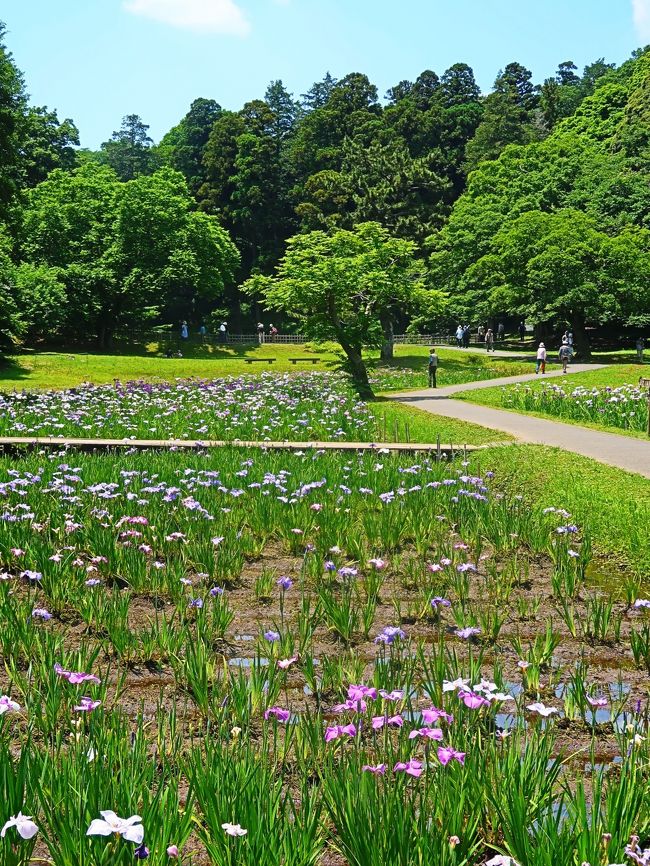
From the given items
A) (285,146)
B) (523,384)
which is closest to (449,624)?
(523,384)

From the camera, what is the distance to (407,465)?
932 centimetres

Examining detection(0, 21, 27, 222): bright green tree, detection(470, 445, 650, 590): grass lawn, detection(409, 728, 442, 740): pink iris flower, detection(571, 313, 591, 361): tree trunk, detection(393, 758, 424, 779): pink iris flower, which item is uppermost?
detection(0, 21, 27, 222): bright green tree

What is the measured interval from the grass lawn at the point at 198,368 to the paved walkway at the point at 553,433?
5032 mm

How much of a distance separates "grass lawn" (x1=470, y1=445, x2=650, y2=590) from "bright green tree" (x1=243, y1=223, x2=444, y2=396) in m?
10.9

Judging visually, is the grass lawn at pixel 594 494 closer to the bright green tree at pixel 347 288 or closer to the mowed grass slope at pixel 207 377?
the mowed grass slope at pixel 207 377

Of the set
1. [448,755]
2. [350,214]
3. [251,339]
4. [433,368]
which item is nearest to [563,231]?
[433,368]

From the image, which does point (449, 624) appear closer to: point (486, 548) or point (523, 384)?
point (486, 548)

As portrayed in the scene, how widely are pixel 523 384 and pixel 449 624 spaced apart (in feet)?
68.0

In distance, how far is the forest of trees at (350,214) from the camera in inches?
1411

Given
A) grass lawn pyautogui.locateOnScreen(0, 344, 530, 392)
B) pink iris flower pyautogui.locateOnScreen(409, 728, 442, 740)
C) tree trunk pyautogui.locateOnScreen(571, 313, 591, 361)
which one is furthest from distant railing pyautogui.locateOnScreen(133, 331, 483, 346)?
pink iris flower pyautogui.locateOnScreen(409, 728, 442, 740)

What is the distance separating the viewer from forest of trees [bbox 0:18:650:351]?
1411 inches

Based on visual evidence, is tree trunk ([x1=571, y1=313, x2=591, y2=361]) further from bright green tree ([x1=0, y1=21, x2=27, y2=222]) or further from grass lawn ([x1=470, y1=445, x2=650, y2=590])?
grass lawn ([x1=470, y1=445, x2=650, y2=590])

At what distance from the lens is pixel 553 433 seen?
1420 cm

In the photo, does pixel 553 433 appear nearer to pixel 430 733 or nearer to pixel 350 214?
pixel 430 733
